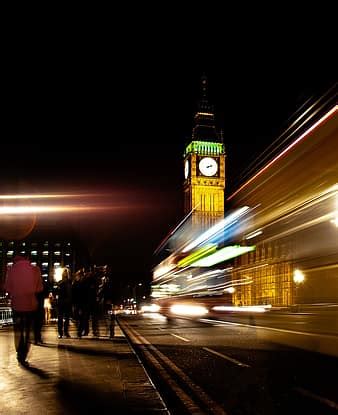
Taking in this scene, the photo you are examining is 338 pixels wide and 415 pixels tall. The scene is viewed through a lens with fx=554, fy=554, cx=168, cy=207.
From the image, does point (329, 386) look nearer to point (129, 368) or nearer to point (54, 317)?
point (129, 368)

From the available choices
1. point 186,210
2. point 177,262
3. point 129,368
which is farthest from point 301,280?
point 186,210

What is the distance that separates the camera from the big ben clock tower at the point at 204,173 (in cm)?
11665

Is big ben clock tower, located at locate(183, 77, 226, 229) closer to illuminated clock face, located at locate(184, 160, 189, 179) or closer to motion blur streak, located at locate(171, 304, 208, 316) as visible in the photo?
illuminated clock face, located at locate(184, 160, 189, 179)

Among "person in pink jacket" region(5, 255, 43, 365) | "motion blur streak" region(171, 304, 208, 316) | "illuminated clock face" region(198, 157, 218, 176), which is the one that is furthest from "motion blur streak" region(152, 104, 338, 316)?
"illuminated clock face" region(198, 157, 218, 176)

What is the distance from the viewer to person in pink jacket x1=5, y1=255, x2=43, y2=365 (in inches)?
354

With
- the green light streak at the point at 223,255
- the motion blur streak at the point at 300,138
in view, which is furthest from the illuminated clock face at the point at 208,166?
the motion blur streak at the point at 300,138

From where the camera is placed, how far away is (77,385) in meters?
6.38

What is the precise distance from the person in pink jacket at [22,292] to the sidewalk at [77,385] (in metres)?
0.52

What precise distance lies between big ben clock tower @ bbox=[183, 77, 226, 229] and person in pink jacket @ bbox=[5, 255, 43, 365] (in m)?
100

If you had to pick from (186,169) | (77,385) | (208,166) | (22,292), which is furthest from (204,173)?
(77,385)

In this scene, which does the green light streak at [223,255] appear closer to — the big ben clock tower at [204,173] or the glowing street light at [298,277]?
the glowing street light at [298,277]

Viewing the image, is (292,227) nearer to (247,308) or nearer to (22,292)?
(22,292)

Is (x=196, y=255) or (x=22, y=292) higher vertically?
(x=196, y=255)

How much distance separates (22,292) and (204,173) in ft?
370
